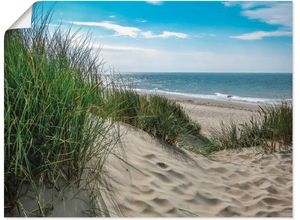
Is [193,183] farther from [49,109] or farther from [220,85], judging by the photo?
[49,109]

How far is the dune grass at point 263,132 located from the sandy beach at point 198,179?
0.28ft

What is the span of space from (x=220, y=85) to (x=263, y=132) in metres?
0.53

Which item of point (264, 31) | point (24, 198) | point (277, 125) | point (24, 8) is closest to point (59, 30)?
point (24, 8)

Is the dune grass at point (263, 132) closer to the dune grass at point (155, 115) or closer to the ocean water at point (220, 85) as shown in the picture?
the ocean water at point (220, 85)

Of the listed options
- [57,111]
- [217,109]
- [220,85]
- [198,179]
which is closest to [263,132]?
[217,109]

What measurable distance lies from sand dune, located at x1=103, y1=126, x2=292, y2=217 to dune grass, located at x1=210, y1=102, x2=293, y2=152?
118mm

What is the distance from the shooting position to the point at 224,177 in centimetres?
263

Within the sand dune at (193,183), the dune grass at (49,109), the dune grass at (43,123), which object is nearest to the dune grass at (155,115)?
the sand dune at (193,183)

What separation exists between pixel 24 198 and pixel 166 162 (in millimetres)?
973

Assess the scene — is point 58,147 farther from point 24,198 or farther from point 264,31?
point 264,31

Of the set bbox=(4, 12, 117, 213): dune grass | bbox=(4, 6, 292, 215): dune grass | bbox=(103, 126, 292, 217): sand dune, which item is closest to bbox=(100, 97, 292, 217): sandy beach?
bbox=(103, 126, 292, 217): sand dune

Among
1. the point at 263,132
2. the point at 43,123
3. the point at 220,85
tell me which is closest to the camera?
the point at 43,123

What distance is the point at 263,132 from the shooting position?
2938mm

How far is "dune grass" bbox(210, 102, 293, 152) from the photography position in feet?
8.33
